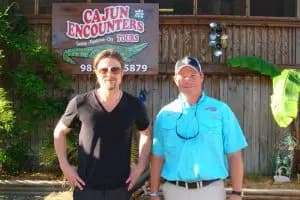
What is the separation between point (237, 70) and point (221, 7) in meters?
1.13

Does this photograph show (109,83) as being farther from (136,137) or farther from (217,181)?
(136,137)

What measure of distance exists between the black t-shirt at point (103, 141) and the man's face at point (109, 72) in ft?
0.46

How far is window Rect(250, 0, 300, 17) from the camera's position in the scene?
31.7 ft

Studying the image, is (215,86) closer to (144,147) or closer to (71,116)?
(144,147)

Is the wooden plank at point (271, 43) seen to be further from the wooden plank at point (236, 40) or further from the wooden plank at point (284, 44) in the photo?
the wooden plank at point (236, 40)

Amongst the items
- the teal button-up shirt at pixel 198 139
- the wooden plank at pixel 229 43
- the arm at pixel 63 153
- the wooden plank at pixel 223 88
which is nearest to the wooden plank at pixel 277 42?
the wooden plank at pixel 229 43

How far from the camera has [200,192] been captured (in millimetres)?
3943

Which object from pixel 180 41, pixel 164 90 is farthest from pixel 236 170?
pixel 180 41

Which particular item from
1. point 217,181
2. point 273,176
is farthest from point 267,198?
point 217,181

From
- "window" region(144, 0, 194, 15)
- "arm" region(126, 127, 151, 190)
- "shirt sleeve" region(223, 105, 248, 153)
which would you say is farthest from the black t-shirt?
"window" region(144, 0, 194, 15)

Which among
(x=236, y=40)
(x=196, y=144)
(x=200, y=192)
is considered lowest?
(x=200, y=192)

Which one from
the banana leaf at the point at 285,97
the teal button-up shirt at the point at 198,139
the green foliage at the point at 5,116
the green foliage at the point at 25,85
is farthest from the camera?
the green foliage at the point at 25,85

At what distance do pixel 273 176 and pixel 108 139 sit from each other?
227 inches

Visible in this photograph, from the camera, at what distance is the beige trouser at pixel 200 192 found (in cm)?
395
